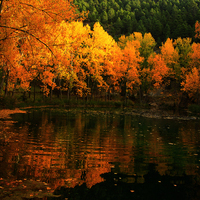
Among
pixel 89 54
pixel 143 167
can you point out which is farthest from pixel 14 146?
pixel 89 54

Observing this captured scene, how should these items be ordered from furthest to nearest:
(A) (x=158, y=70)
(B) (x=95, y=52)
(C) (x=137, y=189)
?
(A) (x=158, y=70) → (B) (x=95, y=52) → (C) (x=137, y=189)

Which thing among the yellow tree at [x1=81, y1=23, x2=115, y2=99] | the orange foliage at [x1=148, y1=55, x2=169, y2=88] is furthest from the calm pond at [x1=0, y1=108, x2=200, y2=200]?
the orange foliage at [x1=148, y1=55, x2=169, y2=88]

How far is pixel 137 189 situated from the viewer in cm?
541

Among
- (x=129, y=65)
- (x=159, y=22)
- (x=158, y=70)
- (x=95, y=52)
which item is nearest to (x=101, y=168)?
(x=95, y=52)

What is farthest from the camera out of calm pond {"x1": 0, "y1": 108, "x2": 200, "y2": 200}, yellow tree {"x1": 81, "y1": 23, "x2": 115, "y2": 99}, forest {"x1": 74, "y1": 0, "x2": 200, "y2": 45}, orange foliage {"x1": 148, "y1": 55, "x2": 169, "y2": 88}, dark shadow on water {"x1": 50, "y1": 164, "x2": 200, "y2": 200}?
forest {"x1": 74, "y1": 0, "x2": 200, "y2": 45}

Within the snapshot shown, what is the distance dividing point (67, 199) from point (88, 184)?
0.94m

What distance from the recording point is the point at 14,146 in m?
8.98

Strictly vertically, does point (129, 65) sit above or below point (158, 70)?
above

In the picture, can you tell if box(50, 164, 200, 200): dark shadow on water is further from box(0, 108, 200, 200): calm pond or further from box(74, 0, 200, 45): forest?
box(74, 0, 200, 45): forest

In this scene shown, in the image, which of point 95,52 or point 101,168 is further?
point 95,52

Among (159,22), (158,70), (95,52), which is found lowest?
(158,70)

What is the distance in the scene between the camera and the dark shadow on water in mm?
4977

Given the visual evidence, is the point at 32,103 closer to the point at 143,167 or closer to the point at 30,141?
the point at 30,141

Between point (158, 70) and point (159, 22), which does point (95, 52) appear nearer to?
point (158, 70)
